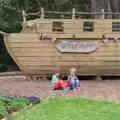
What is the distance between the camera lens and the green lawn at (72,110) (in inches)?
368

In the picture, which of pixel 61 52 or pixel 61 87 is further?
pixel 61 52

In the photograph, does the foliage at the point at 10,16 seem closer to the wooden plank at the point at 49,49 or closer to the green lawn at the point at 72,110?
the wooden plank at the point at 49,49

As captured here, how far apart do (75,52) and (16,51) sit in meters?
2.45

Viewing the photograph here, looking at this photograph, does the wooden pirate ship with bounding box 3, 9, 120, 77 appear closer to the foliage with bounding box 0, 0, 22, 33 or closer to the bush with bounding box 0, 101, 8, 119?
the bush with bounding box 0, 101, 8, 119

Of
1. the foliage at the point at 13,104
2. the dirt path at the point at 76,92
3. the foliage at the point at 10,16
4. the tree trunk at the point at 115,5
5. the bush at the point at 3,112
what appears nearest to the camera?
the bush at the point at 3,112

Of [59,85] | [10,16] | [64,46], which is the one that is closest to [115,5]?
[64,46]

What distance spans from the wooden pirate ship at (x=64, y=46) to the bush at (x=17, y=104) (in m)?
6.57

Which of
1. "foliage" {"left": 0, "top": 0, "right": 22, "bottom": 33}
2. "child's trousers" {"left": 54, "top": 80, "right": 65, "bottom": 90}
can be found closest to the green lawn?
"child's trousers" {"left": 54, "top": 80, "right": 65, "bottom": 90}

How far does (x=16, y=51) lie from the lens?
Result: 17.7m

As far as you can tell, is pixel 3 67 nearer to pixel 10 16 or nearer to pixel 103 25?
pixel 10 16

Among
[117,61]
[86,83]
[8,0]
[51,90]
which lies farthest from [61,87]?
[8,0]

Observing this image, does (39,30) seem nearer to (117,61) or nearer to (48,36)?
(48,36)

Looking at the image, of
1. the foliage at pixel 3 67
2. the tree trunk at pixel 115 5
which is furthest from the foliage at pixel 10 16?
the tree trunk at pixel 115 5

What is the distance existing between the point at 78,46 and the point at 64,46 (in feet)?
1.92
